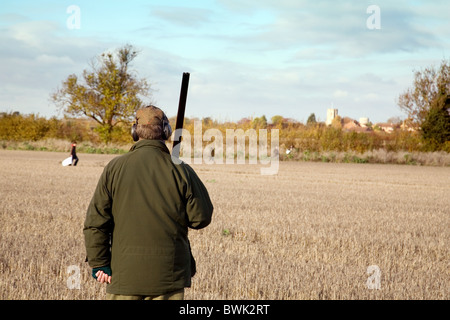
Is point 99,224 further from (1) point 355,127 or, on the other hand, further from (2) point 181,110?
(1) point 355,127

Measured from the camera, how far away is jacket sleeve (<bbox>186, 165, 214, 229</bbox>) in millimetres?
3543

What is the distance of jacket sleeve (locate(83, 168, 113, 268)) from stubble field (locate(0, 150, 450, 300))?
2.56 m

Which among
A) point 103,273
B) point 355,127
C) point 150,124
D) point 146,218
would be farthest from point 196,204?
point 355,127

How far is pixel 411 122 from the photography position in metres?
50.7

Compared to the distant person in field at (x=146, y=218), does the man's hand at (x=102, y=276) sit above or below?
below

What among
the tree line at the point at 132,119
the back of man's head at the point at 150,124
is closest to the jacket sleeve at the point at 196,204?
the back of man's head at the point at 150,124

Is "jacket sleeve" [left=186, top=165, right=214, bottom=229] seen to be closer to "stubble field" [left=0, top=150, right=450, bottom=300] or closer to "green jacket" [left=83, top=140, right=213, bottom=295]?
"green jacket" [left=83, top=140, right=213, bottom=295]

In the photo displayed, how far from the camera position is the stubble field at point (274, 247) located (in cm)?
643

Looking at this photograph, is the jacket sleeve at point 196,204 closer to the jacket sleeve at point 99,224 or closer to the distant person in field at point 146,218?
the distant person in field at point 146,218

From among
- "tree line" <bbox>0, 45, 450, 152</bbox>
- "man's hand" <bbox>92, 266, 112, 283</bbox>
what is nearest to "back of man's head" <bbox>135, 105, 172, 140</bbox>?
"man's hand" <bbox>92, 266, 112, 283</bbox>

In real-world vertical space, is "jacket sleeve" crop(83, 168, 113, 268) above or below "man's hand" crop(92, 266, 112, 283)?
above

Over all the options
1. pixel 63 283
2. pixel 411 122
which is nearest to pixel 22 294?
pixel 63 283

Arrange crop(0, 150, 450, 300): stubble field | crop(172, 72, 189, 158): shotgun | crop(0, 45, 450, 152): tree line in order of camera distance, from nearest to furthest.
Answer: crop(172, 72, 189, 158): shotgun
crop(0, 150, 450, 300): stubble field
crop(0, 45, 450, 152): tree line
